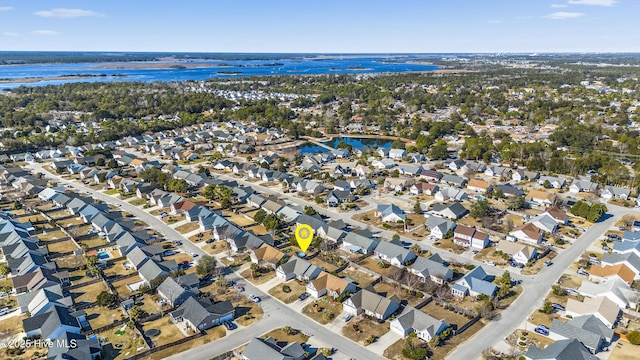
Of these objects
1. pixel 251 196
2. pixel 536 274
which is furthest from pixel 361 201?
pixel 536 274

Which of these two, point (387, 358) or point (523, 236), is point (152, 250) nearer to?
point (387, 358)

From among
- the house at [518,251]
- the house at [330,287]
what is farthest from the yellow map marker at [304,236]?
the house at [518,251]

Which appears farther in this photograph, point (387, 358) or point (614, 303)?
point (614, 303)

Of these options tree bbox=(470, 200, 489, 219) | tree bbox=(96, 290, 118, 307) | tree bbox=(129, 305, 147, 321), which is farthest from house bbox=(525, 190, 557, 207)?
tree bbox=(96, 290, 118, 307)

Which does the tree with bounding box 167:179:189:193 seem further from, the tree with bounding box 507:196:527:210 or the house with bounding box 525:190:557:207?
the house with bounding box 525:190:557:207

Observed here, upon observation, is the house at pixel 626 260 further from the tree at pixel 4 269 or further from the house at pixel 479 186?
the tree at pixel 4 269

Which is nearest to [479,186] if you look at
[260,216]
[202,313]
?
[260,216]
